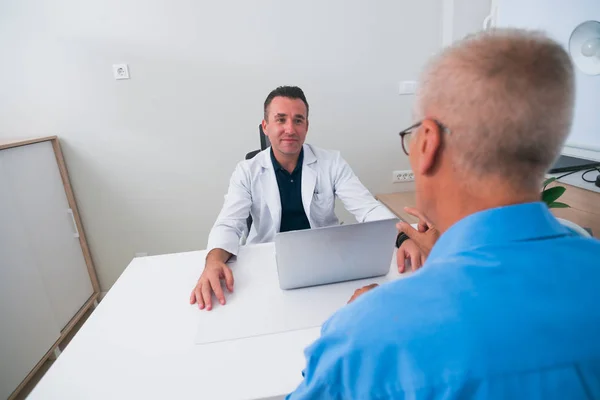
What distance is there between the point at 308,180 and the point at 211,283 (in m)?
0.80

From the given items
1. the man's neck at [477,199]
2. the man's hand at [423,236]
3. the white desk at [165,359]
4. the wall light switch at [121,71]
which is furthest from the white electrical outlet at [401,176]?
the man's neck at [477,199]

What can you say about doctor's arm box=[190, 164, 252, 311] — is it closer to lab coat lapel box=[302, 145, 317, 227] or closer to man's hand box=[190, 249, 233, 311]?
man's hand box=[190, 249, 233, 311]

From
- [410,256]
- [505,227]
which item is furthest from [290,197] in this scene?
[505,227]

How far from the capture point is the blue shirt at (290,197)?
5.35 ft

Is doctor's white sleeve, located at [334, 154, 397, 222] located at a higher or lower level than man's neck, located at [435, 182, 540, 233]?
lower

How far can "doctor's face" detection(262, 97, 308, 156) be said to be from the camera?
1.56 m

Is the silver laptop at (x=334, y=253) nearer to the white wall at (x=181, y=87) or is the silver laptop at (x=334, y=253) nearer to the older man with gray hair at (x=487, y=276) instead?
the older man with gray hair at (x=487, y=276)

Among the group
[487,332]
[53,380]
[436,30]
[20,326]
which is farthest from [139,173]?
[487,332]

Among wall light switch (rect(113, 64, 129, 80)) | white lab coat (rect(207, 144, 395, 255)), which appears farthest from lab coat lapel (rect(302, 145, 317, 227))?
wall light switch (rect(113, 64, 129, 80))

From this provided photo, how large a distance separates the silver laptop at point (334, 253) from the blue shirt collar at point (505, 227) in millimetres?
398

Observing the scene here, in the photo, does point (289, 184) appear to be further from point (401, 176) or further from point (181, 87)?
point (401, 176)

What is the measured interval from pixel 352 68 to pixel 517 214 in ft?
7.09

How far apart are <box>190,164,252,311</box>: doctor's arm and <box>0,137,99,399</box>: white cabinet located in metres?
1.24

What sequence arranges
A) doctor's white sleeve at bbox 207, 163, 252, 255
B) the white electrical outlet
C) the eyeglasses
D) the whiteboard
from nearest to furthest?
the eyeglasses → doctor's white sleeve at bbox 207, 163, 252, 255 → the whiteboard → the white electrical outlet
